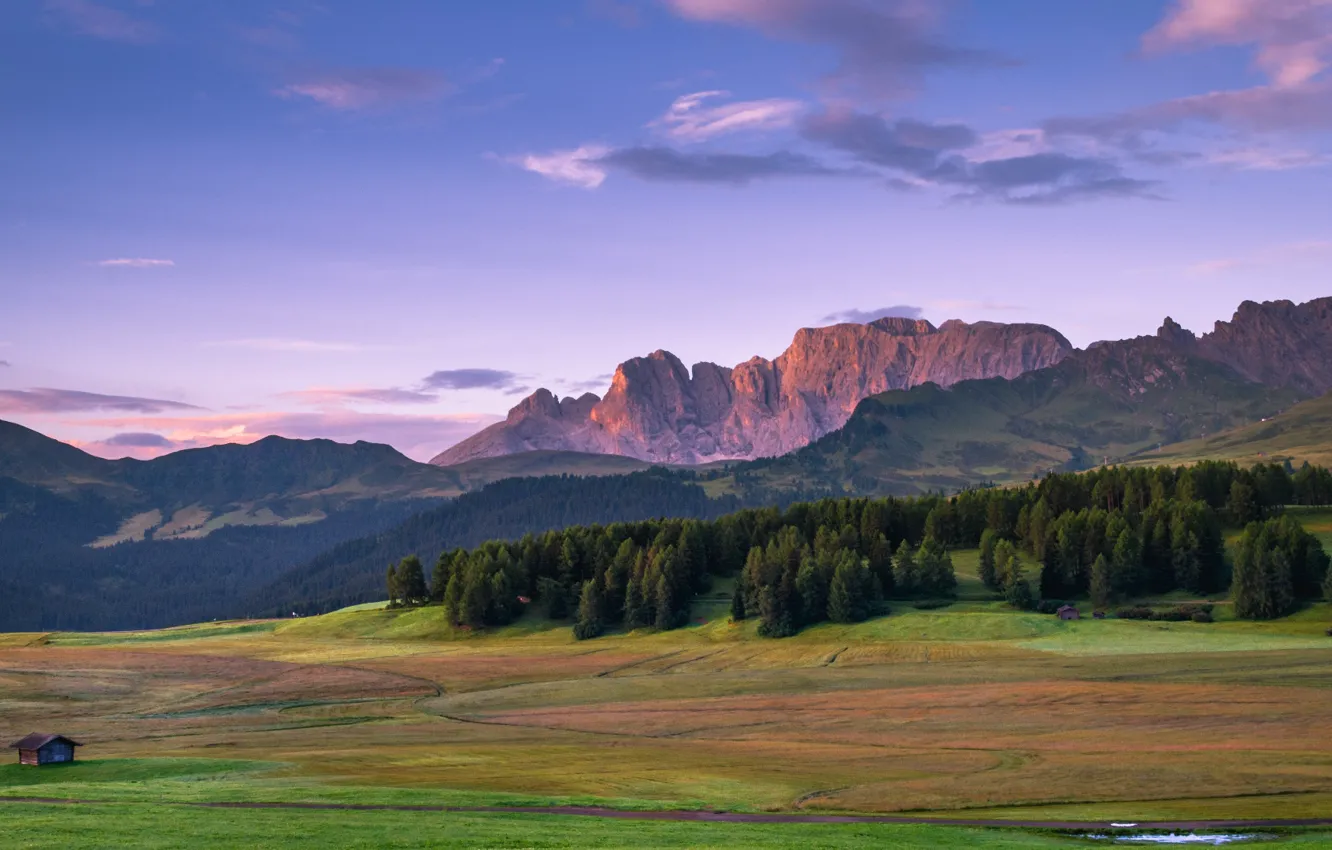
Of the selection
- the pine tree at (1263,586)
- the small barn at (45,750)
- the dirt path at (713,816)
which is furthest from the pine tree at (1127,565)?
the small barn at (45,750)

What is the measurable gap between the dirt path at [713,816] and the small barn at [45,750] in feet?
70.5

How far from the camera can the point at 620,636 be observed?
197 meters

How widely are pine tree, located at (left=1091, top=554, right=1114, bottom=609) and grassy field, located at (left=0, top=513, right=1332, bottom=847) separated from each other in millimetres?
14688

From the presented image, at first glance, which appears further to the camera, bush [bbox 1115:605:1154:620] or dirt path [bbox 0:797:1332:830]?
bush [bbox 1115:605:1154:620]

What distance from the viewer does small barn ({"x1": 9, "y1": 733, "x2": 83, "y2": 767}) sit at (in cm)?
7944

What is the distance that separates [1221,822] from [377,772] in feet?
158

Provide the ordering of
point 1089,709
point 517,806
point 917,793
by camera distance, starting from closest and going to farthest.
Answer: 1. point 517,806
2. point 917,793
3. point 1089,709

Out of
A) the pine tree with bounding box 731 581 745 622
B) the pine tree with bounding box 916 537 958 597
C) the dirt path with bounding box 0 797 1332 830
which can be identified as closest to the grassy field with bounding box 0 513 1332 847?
the dirt path with bounding box 0 797 1332 830

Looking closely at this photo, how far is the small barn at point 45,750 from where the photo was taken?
79438 millimetres

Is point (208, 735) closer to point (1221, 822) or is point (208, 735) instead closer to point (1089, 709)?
point (1089, 709)

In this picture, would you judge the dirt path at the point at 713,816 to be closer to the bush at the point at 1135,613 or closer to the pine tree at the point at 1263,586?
the bush at the point at 1135,613

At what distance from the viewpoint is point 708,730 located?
4006 inches

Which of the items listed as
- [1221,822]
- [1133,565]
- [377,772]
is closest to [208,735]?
[377,772]

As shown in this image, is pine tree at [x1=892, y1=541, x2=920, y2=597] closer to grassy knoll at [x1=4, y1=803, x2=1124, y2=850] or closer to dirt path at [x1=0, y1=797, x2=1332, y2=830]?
dirt path at [x1=0, y1=797, x2=1332, y2=830]
